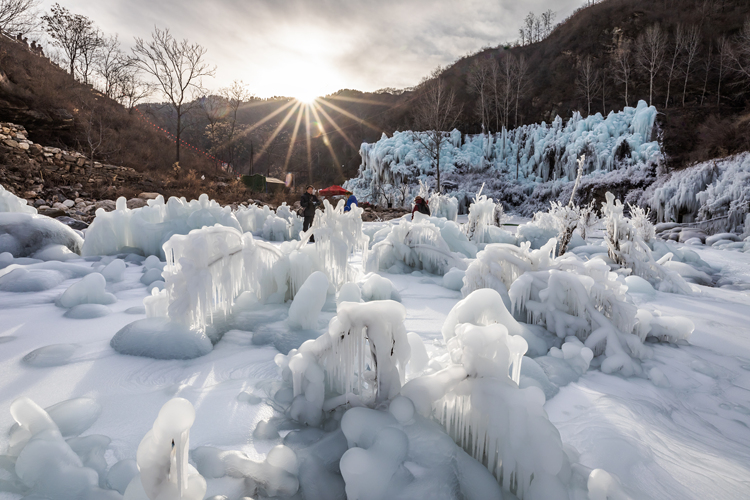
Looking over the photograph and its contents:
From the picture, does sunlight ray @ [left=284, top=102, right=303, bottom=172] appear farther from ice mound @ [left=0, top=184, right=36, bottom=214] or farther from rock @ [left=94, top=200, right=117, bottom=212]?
ice mound @ [left=0, top=184, right=36, bottom=214]

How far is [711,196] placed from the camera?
11.0 meters

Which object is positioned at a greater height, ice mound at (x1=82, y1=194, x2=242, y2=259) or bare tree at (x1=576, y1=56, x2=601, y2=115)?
bare tree at (x1=576, y1=56, x2=601, y2=115)

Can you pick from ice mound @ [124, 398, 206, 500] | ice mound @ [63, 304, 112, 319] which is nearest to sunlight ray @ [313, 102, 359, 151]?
ice mound @ [63, 304, 112, 319]

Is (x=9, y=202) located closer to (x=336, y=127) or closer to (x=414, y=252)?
(x=414, y=252)

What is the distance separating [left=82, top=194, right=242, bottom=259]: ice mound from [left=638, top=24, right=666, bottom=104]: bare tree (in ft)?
100

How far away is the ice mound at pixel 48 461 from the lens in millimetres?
1211

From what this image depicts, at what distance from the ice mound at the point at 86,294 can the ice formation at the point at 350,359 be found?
318 cm

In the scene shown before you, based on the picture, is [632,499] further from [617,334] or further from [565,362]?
[617,334]

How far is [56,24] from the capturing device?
2194cm

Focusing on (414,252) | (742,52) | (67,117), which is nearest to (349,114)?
(67,117)

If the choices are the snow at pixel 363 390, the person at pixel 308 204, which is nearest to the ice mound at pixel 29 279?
the snow at pixel 363 390

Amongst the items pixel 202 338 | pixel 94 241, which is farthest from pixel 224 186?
pixel 202 338

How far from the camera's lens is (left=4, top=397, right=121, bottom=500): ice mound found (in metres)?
1.21

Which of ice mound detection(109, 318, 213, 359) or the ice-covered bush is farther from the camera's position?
the ice-covered bush
